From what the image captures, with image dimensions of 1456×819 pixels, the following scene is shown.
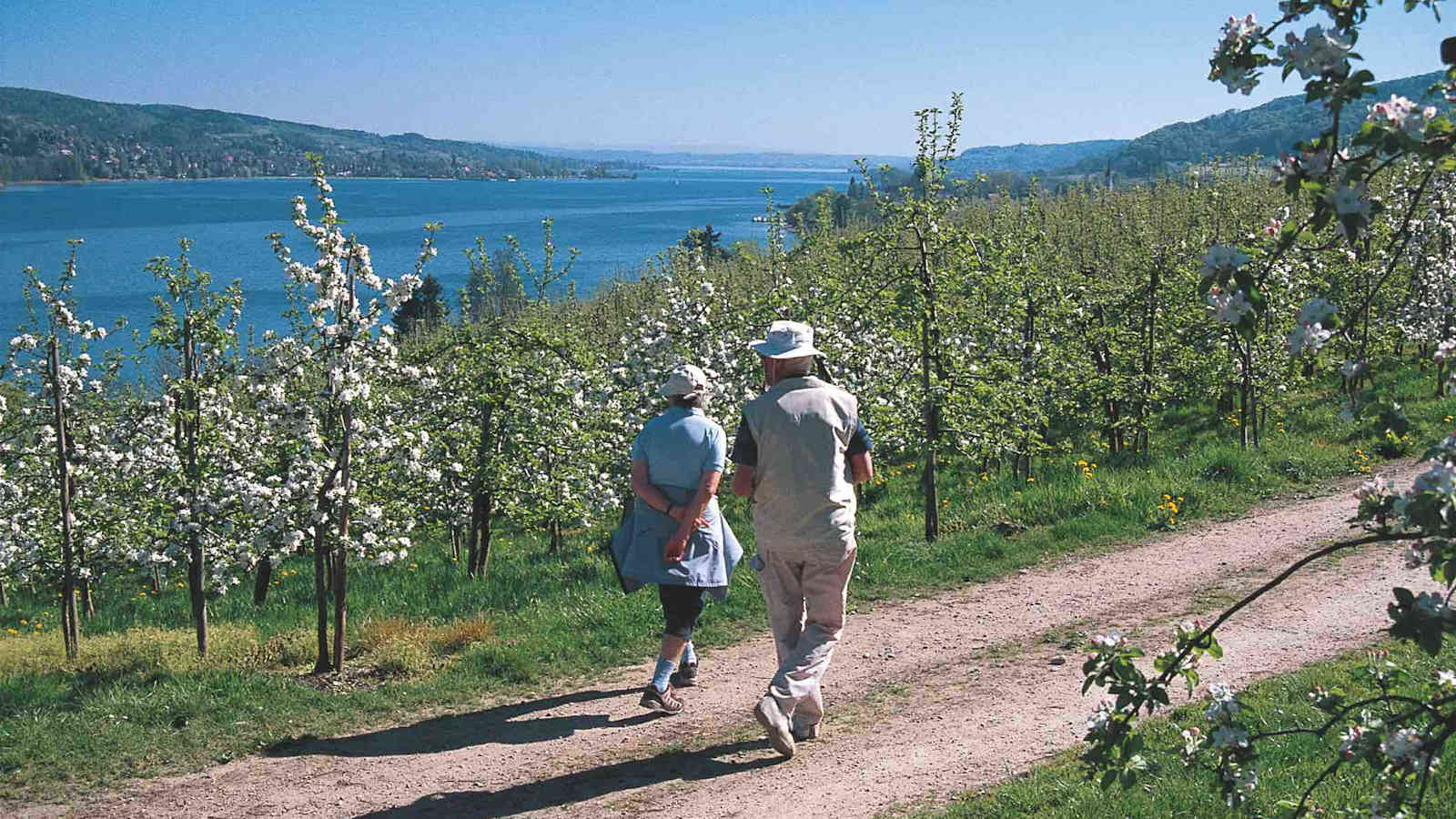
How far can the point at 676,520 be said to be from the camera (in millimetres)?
7938

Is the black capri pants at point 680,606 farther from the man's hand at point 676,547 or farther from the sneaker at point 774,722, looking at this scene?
the sneaker at point 774,722

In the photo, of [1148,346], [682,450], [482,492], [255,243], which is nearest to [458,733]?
[682,450]

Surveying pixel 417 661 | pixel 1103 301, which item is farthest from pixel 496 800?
pixel 1103 301

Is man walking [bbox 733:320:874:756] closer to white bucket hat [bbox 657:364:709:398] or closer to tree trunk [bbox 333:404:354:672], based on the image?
white bucket hat [bbox 657:364:709:398]

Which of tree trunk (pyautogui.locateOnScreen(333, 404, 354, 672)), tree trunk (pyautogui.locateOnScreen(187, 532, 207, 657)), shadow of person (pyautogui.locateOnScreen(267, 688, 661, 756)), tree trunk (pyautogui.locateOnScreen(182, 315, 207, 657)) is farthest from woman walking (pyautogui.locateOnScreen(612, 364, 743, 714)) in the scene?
tree trunk (pyautogui.locateOnScreen(187, 532, 207, 657))

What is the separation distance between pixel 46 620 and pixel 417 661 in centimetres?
1093

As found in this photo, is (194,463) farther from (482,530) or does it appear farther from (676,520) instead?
(676,520)

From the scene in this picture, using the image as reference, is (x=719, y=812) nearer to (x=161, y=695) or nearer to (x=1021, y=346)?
(x=161, y=695)

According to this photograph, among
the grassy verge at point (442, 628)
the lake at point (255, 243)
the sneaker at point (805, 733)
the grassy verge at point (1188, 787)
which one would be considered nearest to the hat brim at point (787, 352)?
the sneaker at point (805, 733)

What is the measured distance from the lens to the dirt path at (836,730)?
6.79m

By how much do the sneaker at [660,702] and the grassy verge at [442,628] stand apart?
1.07 m

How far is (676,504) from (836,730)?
74.7 inches

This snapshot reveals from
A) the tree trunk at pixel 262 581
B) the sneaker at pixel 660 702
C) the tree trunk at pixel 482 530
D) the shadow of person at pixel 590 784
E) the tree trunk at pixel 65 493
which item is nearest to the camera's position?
the shadow of person at pixel 590 784

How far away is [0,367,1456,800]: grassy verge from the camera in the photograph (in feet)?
26.0
